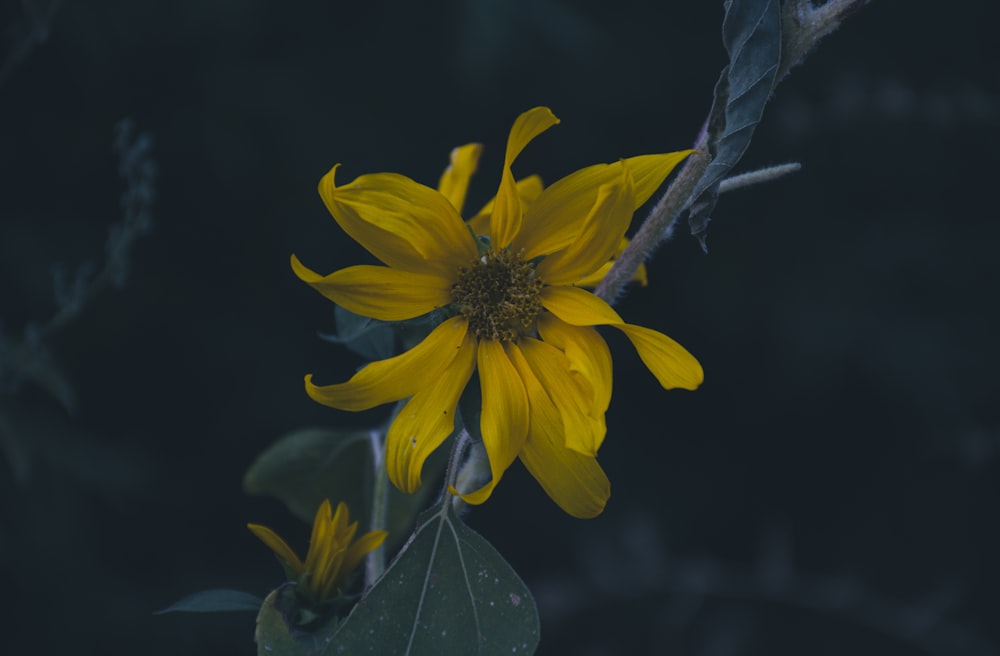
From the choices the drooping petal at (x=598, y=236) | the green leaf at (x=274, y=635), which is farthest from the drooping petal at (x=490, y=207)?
the green leaf at (x=274, y=635)

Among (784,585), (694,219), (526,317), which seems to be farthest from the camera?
(784,585)

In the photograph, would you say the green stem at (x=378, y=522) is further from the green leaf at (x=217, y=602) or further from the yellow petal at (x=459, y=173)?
the yellow petal at (x=459, y=173)

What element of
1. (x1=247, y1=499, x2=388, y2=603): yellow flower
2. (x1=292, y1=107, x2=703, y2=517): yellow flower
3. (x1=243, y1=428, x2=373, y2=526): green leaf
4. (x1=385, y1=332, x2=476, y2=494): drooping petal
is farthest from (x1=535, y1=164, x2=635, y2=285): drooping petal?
(x1=243, y1=428, x2=373, y2=526): green leaf

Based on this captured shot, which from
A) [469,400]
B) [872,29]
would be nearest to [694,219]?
[469,400]

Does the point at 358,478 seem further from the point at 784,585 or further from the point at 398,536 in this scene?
the point at 784,585

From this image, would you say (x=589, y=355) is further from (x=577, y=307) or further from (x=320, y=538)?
(x=320, y=538)

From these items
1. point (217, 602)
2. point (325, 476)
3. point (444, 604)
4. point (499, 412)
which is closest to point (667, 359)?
point (499, 412)
